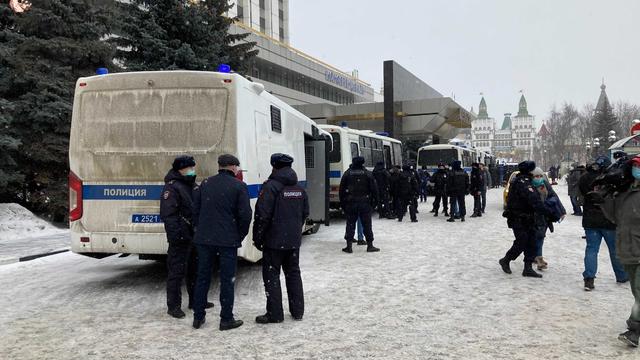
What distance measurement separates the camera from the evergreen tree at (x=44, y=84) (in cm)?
1293

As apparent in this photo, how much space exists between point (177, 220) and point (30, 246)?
7.09m

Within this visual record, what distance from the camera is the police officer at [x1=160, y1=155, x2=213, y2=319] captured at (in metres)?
5.57

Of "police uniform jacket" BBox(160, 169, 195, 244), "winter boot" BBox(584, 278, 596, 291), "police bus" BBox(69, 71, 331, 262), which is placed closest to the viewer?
"police uniform jacket" BBox(160, 169, 195, 244)

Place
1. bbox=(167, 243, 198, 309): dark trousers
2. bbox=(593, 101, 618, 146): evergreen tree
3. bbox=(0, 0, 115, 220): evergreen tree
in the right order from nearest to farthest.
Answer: bbox=(167, 243, 198, 309): dark trousers < bbox=(0, 0, 115, 220): evergreen tree < bbox=(593, 101, 618, 146): evergreen tree

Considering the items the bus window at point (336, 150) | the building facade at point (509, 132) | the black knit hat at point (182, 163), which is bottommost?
the black knit hat at point (182, 163)

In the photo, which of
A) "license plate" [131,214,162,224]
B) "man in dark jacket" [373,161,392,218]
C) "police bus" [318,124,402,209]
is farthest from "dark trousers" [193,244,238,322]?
"man in dark jacket" [373,161,392,218]

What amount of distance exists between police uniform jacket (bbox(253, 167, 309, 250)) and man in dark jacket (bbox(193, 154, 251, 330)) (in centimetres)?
18

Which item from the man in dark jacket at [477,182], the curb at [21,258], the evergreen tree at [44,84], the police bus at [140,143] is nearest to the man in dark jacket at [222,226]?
the police bus at [140,143]

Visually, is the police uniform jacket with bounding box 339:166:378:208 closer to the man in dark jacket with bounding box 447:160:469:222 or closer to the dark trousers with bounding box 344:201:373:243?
the dark trousers with bounding box 344:201:373:243

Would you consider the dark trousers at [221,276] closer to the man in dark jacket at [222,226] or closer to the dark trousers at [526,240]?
the man in dark jacket at [222,226]

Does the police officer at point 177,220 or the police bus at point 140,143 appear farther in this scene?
the police bus at point 140,143

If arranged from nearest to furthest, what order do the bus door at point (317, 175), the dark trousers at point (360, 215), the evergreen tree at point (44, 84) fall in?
the dark trousers at point (360, 215) → the bus door at point (317, 175) → the evergreen tree at point (44, 84)

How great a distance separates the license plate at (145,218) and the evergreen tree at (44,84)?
26.0 feet

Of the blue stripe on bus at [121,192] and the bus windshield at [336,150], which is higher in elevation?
the bus windshield at [336,150]
